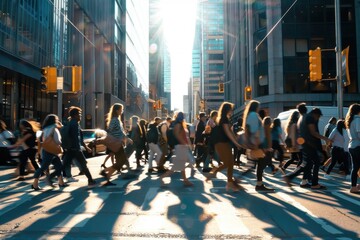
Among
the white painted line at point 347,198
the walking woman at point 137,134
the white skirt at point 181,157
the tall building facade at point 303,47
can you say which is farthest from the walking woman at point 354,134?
the tall building facade at point 303,47

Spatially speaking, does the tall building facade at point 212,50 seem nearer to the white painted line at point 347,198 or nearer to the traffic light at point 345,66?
the traffic light at point 345,66

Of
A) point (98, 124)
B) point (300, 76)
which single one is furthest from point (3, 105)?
point (300, 76)

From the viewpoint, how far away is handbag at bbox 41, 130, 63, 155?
8.52 meters

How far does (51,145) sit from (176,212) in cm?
368

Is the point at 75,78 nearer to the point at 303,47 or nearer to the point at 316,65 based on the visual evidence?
the point at 316,65

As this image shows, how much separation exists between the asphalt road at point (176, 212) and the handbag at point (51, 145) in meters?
0.86

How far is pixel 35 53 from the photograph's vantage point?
30.4m

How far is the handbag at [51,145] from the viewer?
8516mm

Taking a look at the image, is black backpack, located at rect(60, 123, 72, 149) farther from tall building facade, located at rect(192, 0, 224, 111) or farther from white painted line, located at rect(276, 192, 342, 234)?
tall building facade, located at rect(192, 0, 224, 111)

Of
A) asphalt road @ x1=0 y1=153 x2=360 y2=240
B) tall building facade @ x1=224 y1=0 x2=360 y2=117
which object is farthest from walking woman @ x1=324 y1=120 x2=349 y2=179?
tall building facade @ x1=224 y1=0 x2=360 y2=117

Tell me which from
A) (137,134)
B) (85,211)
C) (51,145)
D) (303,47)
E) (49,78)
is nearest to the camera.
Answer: (85,211)

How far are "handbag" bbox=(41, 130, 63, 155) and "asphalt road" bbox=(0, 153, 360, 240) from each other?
0.86 metres

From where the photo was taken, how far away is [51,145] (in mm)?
8539

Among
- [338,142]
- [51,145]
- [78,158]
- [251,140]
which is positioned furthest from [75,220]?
[338,142]
